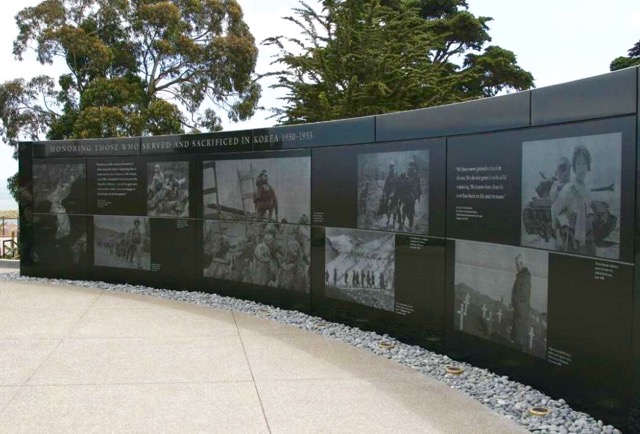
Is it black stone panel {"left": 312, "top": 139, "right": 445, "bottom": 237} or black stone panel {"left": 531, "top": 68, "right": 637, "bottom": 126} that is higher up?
black stone panel {"left": 531, "top": 68, "right": 637, "bottom": 126}

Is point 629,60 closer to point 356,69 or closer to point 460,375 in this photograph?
point 356,69

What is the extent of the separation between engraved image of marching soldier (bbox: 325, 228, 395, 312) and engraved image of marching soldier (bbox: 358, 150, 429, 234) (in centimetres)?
20

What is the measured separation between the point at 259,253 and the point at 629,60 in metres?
23.6

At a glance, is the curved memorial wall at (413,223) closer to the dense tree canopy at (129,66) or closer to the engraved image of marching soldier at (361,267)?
the engraved image of marching soldier at (361,267)

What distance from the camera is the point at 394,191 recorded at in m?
7.67

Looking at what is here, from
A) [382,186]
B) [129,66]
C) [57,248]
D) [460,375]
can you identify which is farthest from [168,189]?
[129,66]

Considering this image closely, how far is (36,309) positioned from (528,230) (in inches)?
279

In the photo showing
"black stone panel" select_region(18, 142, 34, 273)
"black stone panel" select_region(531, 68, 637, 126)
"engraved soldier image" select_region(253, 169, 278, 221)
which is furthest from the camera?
"black stone panel" select_region(18, 142, 34, 273)

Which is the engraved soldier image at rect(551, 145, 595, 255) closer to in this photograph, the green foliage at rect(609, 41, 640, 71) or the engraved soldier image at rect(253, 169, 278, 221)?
the engraved soldier image at rect(253, 169, 278, 221)

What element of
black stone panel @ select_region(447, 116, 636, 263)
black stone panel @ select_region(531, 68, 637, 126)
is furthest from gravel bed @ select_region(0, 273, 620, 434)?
black stone panel @ select_region(531, 68, 637, 126)

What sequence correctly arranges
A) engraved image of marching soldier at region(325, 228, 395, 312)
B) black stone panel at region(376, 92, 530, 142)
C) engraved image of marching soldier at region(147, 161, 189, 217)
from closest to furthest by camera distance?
1. black stone panel at region(376, 92, 530, 142)
2. engraved image of marching soldier at region(325, 228, 395, 312)
3. engraved image of marching soldier at region(147, 161, 189, 217)

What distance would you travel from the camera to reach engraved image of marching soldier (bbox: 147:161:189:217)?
11172mm

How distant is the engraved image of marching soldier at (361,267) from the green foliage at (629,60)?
22.4m

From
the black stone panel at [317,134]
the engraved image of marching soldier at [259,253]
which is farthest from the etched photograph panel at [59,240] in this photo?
the black stone panel at [317,134]
